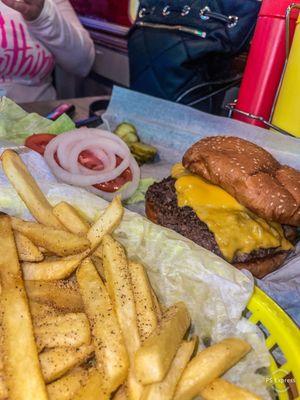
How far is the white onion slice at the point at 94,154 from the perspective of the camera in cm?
216

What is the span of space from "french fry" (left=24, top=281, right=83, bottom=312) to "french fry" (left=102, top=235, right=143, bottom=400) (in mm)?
125

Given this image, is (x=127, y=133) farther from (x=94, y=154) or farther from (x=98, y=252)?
(x=98, y=252)

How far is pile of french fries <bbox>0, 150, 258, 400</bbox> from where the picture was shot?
3.46 feet

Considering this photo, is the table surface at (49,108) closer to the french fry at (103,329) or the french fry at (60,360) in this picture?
the french fry at (103,329)

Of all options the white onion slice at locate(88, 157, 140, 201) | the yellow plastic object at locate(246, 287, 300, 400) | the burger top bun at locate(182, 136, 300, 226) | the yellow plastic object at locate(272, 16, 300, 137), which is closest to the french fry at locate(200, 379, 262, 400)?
the yellow plastic object at locate(246, 287, 300, 400)

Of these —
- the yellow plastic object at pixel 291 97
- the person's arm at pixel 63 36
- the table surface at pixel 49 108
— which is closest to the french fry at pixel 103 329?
the yellow plastic object at pixel 291 97

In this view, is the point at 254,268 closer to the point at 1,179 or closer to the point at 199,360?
the point at 199,360

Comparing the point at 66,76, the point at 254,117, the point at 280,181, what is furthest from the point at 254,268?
the point at 66,76

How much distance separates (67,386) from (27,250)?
1.52 feet

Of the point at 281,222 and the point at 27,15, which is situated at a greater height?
the point at 27,15

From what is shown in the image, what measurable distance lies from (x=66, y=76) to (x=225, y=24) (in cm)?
354

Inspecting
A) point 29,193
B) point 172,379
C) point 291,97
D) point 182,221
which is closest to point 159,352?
point 172,379

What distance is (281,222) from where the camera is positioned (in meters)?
1.88

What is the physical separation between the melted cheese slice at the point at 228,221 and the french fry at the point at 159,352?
25.8 inches
